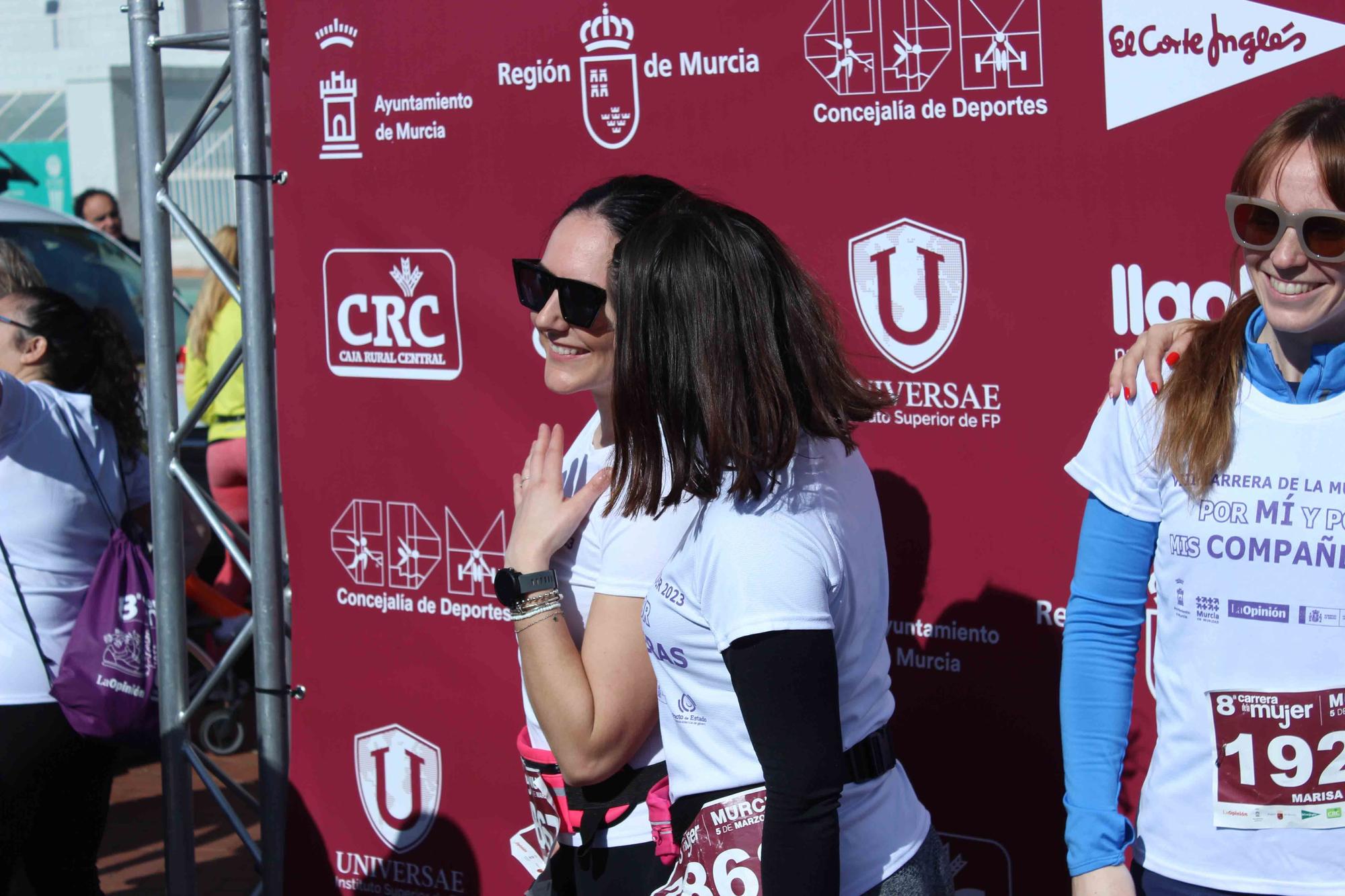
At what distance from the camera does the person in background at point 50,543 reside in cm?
312

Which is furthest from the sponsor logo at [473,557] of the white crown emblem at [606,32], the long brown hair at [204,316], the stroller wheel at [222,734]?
the long brown hair at [204,316]

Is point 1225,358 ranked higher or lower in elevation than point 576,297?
lower

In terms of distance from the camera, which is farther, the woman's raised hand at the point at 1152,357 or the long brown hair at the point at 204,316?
the long brown hair at the point at 204,316

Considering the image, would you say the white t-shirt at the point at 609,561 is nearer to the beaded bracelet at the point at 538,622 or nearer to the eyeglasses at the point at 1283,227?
the beaded bracelet at the point at 538,622

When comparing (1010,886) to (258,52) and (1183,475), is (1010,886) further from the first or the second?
(258,52)

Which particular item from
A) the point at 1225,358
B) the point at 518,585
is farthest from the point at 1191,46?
the point at 518,585

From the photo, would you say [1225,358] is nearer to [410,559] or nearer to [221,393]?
[410,559]

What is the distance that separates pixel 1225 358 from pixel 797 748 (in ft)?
2.71

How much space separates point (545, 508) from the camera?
2.11 meters

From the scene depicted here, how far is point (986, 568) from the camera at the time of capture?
8.70 feet

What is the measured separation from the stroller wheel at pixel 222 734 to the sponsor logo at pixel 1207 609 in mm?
4651

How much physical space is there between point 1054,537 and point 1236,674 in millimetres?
806

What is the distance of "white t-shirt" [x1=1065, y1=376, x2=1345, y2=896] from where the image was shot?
175 cm

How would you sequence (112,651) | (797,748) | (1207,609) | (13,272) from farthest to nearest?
(13,272) < (112,651) < (1207,609) < (797,748)
